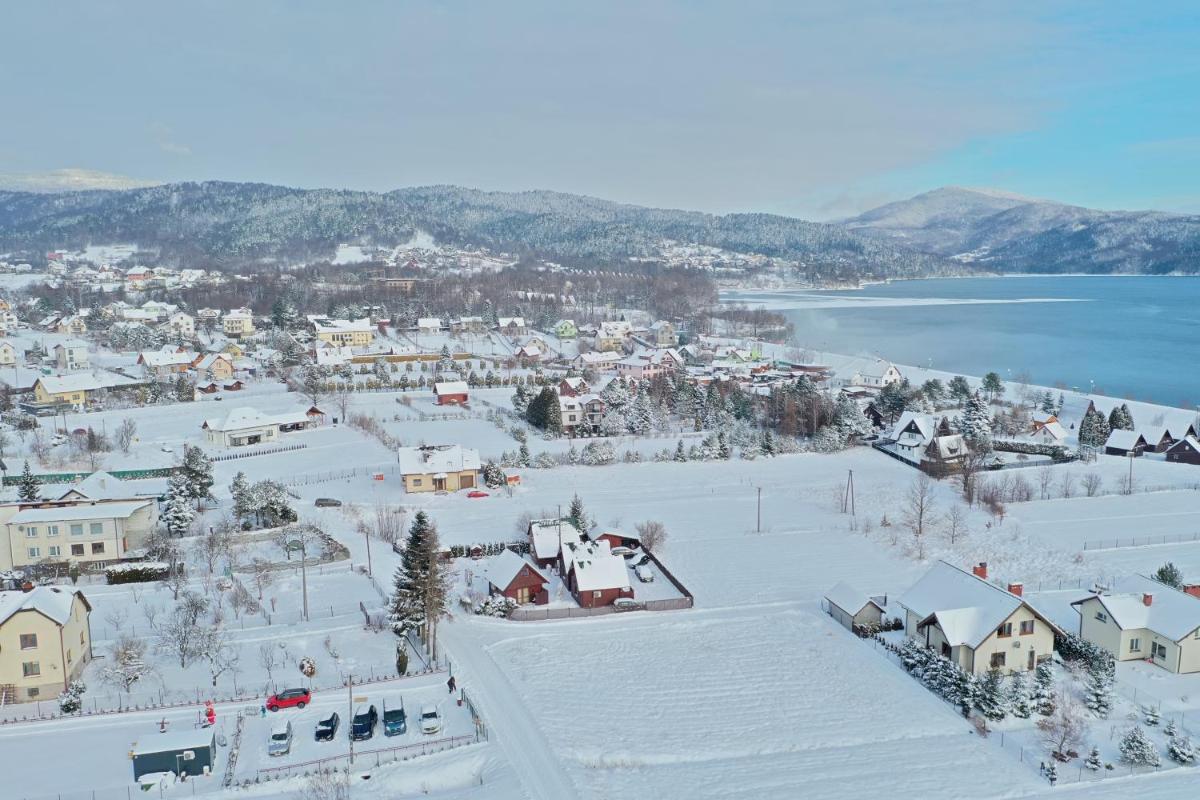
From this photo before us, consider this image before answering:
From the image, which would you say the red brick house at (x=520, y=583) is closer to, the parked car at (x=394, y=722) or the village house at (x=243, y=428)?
the parked car at (x=394, y=722)

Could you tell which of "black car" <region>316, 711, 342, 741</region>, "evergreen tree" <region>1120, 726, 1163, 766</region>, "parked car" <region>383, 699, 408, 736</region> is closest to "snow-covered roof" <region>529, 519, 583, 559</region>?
"parked car" <region>383, 699, 408, 736</region>

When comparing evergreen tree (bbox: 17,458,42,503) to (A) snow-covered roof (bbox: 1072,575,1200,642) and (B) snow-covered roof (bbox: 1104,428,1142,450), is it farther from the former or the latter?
(B) snow-covered roof (bbox: 1104,428,1142,450)

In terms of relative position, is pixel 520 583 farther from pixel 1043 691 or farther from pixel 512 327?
pixel 512 327

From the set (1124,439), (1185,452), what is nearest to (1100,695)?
(1185,452)

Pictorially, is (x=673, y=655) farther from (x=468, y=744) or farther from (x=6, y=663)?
(x=6, y=663)

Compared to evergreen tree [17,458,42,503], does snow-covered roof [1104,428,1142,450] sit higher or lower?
lower

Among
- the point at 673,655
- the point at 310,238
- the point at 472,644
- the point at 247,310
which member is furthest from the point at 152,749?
the point at 310,238
